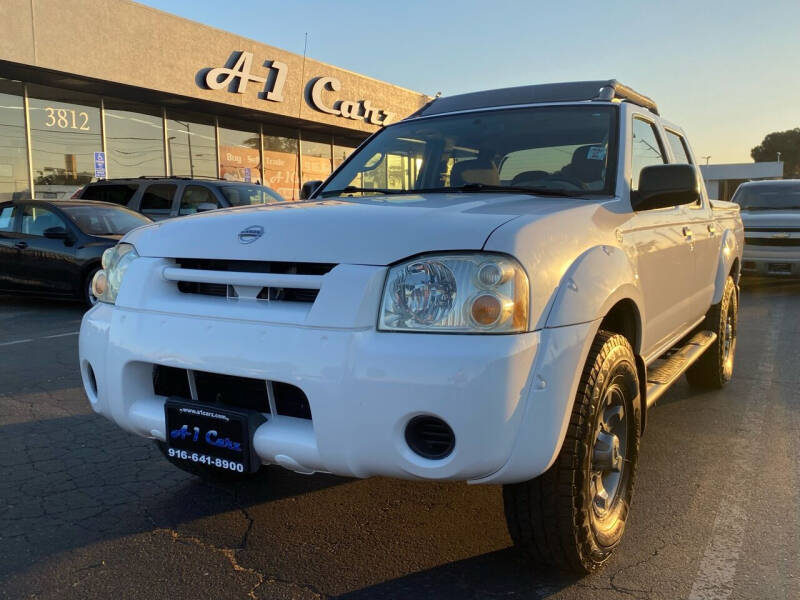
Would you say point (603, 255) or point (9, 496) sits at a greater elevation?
point (603, 255)

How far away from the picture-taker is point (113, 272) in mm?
2871

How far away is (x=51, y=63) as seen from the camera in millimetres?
12805

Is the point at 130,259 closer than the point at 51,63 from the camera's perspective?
Yes

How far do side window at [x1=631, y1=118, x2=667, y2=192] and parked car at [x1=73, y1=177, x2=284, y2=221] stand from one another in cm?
775

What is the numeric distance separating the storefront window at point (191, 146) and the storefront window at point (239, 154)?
0.31 metres

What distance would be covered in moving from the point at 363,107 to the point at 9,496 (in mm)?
18838

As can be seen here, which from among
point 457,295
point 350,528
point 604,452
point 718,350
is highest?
point 457,295

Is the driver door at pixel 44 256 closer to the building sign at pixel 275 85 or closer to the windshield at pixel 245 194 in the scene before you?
the windshield at pixel 245 194

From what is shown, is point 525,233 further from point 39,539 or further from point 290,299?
point 39,539

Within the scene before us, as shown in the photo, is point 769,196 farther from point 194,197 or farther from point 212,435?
point 212,435

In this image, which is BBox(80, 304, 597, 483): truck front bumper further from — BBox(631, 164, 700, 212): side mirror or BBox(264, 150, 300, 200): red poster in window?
BBox(264, 150, 300, 200): red poster in window

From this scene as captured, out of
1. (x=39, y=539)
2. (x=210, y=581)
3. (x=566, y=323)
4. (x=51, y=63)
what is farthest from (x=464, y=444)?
(x=51, y=63)

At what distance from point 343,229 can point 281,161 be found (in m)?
18.7

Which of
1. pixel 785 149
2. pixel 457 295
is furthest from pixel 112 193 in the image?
pixel 785 149
